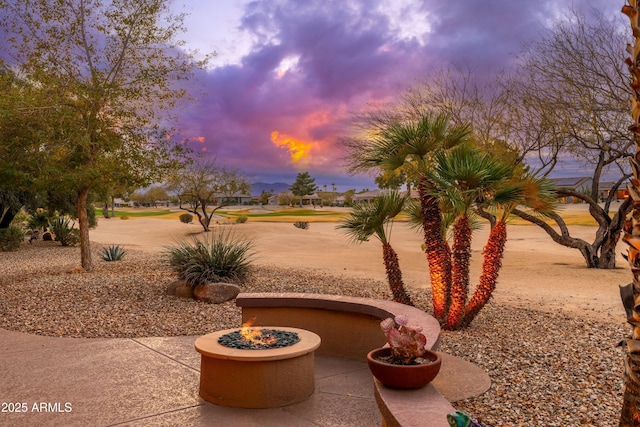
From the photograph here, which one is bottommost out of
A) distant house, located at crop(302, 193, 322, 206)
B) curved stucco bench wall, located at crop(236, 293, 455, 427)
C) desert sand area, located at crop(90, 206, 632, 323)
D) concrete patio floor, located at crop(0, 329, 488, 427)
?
desert sand area, located at crop(90, 206, 632, 323)

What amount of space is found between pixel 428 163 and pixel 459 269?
1.73 metres

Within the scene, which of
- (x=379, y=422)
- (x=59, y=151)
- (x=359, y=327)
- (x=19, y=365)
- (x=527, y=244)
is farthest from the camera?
(x=527, y=244)

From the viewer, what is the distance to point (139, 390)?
218 inches

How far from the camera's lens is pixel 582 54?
61.7 feet

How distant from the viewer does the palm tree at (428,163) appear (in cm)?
840

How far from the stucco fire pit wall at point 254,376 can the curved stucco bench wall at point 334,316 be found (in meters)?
1.58

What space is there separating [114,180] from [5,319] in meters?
6.23

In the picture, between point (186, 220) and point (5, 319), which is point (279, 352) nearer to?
point (5, 319)

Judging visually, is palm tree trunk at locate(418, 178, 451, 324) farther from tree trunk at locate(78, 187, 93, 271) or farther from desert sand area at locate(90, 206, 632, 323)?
tree trunk at locate(78, 187, 93, 271)

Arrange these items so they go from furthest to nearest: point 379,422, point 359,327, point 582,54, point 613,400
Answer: point 582,54, point 359,327, point 613,400, point 379,422

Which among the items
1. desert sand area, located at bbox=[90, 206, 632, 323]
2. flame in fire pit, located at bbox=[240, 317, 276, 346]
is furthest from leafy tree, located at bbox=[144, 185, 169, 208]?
flame in fire pit, located at bbox=[240, 317, 276, 346]

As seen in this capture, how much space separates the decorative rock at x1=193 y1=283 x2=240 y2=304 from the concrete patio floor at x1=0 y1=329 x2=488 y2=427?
2.75 metres

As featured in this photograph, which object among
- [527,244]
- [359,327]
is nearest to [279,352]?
[359,327]

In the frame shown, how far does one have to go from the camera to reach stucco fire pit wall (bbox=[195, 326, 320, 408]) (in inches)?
197
